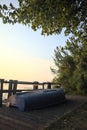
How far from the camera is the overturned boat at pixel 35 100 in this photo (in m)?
15.1

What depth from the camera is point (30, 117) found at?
13492 mm

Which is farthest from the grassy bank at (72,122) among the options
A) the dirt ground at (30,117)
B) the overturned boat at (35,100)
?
the overturned boat at (35,100)

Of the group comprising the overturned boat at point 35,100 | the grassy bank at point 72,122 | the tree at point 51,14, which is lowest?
the grassy bank at point 72,122

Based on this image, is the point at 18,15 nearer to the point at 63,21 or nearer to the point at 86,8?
the point at 63,21

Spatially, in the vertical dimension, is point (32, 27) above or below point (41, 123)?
above

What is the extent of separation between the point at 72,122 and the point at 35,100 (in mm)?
3181

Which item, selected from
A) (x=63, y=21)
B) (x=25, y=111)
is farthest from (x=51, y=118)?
(x=63, y=21)

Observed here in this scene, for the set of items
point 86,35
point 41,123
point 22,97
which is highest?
point 86,35

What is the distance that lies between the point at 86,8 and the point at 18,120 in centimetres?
544

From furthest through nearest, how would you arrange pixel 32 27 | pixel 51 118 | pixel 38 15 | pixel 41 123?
pixel 32 27 < pixel 38 15 < pixel 51 118 < pixel 41 123

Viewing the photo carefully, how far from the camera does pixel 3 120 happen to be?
13.5 metres

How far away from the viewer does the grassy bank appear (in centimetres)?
1207

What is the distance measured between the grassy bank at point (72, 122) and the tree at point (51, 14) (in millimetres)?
3974

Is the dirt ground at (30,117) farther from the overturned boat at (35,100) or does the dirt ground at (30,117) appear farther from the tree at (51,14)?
the tree at (51,14)
